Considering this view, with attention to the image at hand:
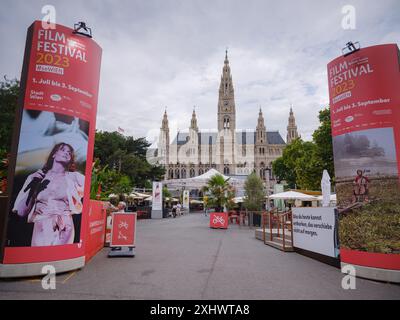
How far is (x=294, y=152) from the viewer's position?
43.2 metres

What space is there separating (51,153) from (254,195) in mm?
17426

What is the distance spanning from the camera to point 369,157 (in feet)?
17.7

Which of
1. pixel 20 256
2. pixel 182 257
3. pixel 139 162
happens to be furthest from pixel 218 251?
pixel 139 162

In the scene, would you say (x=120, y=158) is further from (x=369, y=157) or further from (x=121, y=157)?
(x=369, y=157)

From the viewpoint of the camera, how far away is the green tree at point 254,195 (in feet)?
67.6

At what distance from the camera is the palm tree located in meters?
20.1

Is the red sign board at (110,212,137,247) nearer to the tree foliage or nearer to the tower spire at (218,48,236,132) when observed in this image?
the tree foliage

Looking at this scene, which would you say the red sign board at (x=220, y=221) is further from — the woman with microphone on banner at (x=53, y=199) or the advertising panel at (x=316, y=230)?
the woman with microphone on banner at (x=53, y=199)

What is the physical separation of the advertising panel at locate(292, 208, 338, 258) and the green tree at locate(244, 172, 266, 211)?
39.2 feet

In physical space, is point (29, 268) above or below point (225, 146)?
below

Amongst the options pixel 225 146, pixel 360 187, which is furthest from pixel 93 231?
pixel 225 146

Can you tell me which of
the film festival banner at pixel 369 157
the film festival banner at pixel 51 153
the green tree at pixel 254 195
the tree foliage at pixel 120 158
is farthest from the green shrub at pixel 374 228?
the tree foliage at pixel 120 158

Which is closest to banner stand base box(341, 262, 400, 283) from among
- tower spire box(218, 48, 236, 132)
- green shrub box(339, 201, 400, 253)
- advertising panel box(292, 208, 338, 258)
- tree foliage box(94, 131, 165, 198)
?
green shrub box(339, 201, 400, 253)
